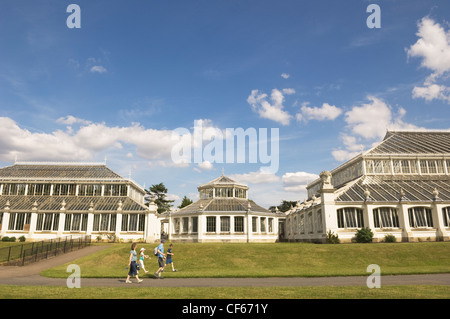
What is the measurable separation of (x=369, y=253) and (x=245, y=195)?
86.5 feet

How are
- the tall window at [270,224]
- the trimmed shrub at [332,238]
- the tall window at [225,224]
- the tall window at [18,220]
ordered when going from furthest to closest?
1. the tall window at [270,224]
2. the tall window at [18,220]
3. the tall window at [225,224]
4. the trimmed shrub at [332,238]

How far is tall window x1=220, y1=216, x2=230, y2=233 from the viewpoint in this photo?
41.1 meters

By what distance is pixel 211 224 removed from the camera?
41.2 meters

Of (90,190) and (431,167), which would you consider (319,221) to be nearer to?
(431,167)

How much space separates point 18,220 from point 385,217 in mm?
49014

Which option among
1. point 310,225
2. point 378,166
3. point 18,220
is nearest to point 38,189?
point 18,220

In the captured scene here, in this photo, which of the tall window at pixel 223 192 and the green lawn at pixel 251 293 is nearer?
the green lawn at pixel 251 293

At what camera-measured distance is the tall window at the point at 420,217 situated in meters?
33.0

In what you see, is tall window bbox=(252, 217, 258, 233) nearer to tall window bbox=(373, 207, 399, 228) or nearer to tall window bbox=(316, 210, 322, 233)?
tall window bbox=(316, 210, 322, 233)

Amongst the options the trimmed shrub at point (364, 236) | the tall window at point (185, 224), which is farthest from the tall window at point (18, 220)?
the trimmed shrub at point (364, 236)

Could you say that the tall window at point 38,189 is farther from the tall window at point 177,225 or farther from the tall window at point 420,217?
the tall window at point 420,217

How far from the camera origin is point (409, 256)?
22.9 meters
